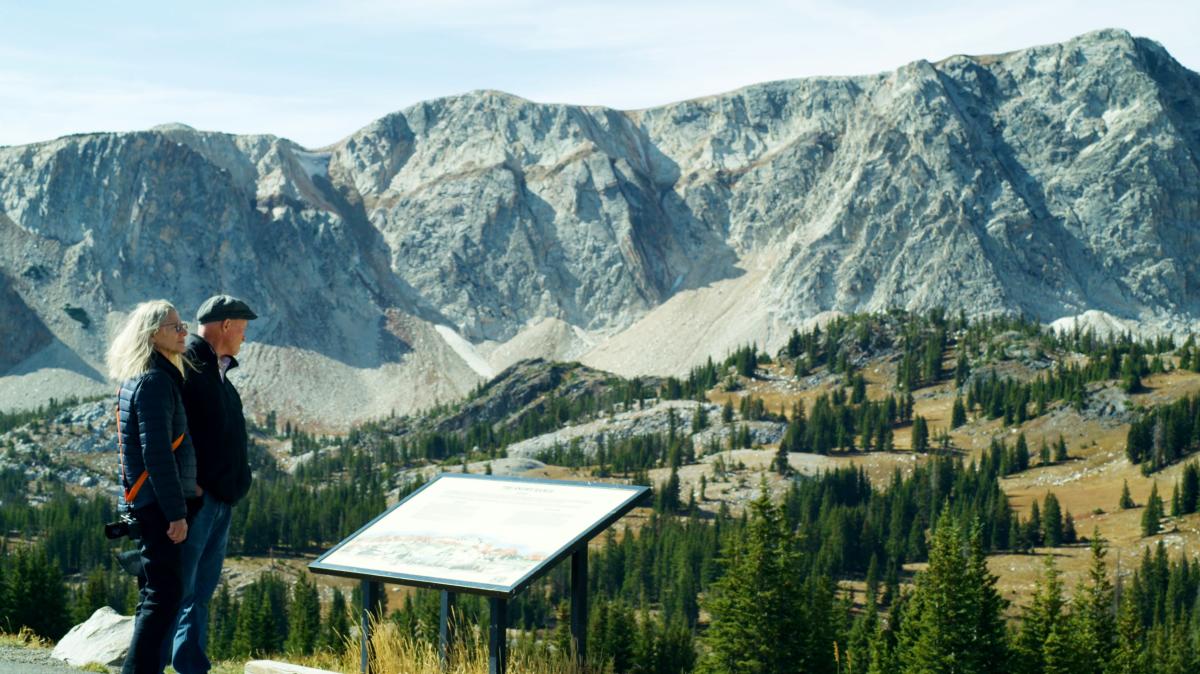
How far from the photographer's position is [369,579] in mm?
19422

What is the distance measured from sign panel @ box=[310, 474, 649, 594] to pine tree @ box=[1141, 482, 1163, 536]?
161064mm

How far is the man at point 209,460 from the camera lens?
53.2 feet

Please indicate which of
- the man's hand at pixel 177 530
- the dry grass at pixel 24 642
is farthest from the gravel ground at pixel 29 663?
the man's hand at pixel 177 530

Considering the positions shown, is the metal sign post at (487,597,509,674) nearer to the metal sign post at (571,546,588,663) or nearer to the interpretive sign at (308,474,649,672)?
the interpretive sign at (308,474,649,672)

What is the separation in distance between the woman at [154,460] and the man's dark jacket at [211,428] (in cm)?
39

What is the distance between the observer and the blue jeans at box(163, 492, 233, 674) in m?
16.2

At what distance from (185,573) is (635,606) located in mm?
135232

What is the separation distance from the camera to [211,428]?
1625 cm

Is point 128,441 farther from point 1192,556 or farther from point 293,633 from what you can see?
point 1192,556

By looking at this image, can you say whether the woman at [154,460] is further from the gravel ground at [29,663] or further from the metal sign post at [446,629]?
the gravel ground at [29,663]

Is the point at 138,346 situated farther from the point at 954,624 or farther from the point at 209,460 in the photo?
the point at 954,624

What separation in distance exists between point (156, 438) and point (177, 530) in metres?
1.15

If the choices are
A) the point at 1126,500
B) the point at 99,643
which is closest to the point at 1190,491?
the point at 1126,500

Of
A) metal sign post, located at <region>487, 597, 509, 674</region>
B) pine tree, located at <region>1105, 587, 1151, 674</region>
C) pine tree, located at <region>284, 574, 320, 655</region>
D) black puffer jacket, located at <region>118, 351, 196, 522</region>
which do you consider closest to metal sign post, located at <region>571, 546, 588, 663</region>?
metal sign post, located at <region>487, 597, 509, 674</region>
